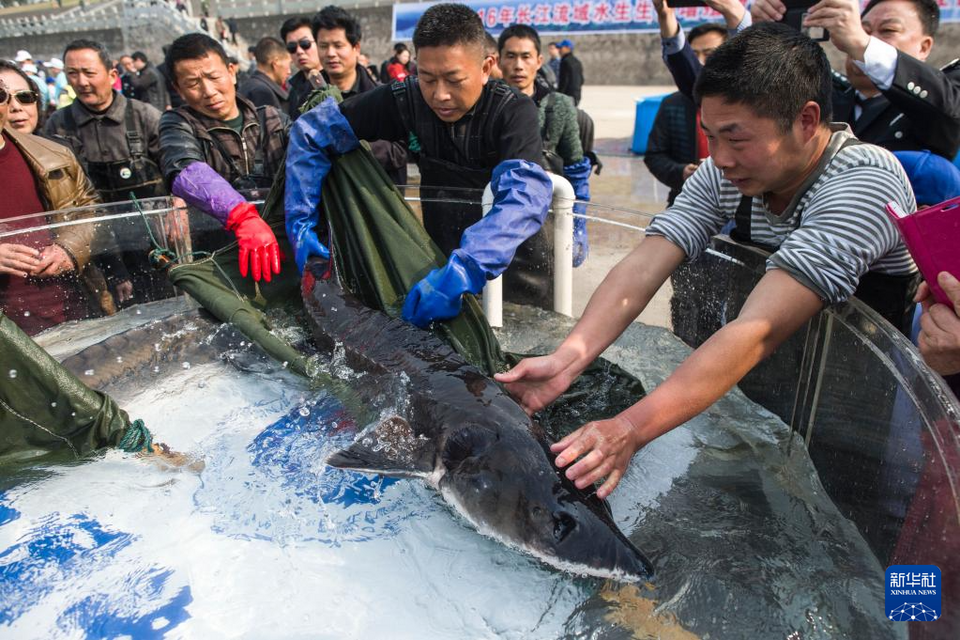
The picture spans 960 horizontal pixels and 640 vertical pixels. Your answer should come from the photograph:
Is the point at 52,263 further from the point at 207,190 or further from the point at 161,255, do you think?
the point at 207,190

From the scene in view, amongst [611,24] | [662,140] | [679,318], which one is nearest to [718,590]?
[679,318]

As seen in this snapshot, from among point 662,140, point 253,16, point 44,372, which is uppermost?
point 253,16

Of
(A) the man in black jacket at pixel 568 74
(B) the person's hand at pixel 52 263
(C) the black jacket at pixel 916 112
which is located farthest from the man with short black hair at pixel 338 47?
(A) the man in black jacket at pixel 568 74

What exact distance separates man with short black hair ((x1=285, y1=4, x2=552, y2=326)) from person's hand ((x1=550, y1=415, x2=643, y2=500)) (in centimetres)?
110

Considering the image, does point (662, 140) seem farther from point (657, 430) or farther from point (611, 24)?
point (611, 24)

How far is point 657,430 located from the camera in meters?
1.94

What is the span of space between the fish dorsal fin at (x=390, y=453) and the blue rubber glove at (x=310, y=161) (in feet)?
4.57

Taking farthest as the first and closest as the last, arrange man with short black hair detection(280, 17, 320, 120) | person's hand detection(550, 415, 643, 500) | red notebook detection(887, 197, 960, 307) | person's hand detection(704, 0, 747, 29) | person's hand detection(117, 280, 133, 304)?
man with short black hair detection(280, 17, 320, 120)
person's hand detection(117, 280, 133, 304)
person's hand detection(704, 0, 747, 29)
person's hand detection(550, 415, 643, 500)
red notebook detection(887, 197, 960, 307)

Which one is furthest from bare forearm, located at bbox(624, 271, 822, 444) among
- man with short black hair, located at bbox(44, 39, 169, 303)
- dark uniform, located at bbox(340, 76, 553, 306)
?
man with short black hair, located at bbox(44, 39, 169, 303)

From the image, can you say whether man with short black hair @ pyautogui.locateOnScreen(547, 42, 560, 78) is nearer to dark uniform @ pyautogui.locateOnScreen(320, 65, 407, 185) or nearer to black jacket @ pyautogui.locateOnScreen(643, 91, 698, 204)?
dark uniform @ pyautogui.locateOnScreen(320, 65, 407, 185)

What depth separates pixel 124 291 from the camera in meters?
4.00

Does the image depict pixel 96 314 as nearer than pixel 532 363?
No

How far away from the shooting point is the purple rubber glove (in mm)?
3574

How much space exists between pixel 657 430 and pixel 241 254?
8.12 ft
